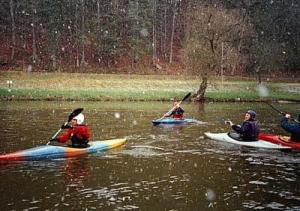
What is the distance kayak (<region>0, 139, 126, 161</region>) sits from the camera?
14.7 m

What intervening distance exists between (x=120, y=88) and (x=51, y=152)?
3174cm

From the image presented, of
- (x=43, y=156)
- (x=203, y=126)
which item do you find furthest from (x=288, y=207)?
(x=203, y=126)

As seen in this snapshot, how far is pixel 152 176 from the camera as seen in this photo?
1334cm

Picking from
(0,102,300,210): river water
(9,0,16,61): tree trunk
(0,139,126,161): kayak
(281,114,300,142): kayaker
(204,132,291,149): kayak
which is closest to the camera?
(0,102,300,210): river water

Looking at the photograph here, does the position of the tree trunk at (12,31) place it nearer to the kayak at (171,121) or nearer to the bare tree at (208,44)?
the bare tree at (208,44)

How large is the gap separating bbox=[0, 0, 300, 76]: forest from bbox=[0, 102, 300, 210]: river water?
2777cm

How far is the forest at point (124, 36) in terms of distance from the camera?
185 ft

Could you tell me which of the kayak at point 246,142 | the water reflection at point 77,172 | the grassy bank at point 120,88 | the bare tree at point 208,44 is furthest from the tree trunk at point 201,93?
the water reflection at point 77,172

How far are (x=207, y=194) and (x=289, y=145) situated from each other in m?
7.92

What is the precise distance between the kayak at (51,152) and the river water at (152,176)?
0.29 meters

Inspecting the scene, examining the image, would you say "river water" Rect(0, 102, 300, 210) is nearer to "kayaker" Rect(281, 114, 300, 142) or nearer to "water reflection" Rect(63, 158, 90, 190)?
"water reflection" Rect(63, 158, 90, 190)

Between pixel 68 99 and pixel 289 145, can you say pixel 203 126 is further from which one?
pixel 68 99

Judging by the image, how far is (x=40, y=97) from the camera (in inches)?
1578

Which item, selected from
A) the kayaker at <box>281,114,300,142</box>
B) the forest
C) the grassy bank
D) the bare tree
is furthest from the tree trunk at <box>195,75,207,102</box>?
the kayaker at <box>281,114,300,142</box>
